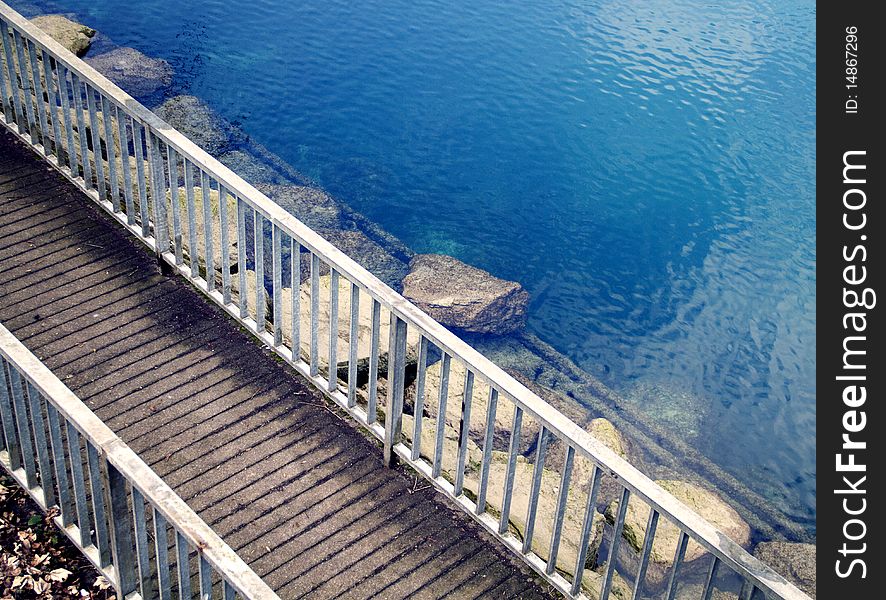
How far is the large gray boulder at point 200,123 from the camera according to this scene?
53.4 ft

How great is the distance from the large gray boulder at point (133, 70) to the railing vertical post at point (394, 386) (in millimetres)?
13323

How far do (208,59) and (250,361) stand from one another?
46.5 feet

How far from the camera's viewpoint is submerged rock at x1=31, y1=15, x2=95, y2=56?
16297 millimetres

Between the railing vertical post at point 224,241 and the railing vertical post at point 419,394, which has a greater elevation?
the railing vertical post at point 224,241

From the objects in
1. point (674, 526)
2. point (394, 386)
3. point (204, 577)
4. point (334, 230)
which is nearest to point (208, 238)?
point (394, 386)

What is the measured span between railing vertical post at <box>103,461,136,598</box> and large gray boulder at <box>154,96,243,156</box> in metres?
12.6

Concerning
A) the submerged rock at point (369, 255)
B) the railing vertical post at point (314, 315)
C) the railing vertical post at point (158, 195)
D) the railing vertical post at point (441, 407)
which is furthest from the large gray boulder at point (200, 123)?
the railing vertical post at point (441, 407)

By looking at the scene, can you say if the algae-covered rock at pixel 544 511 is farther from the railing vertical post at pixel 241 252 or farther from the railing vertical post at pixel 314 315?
the railing vertical post at pixel 241 252

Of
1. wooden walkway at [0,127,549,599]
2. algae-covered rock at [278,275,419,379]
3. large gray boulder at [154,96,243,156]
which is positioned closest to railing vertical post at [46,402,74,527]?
wooden walkway at [0,127,549,599]

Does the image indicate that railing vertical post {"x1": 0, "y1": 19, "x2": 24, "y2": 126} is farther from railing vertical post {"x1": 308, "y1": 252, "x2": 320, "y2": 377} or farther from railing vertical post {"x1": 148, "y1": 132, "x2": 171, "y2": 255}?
railing vertical post {"x1": 308, "y1": 252, "x2": 320, "y2": 377}

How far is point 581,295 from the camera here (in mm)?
14562

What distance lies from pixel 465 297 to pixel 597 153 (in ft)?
19.7
